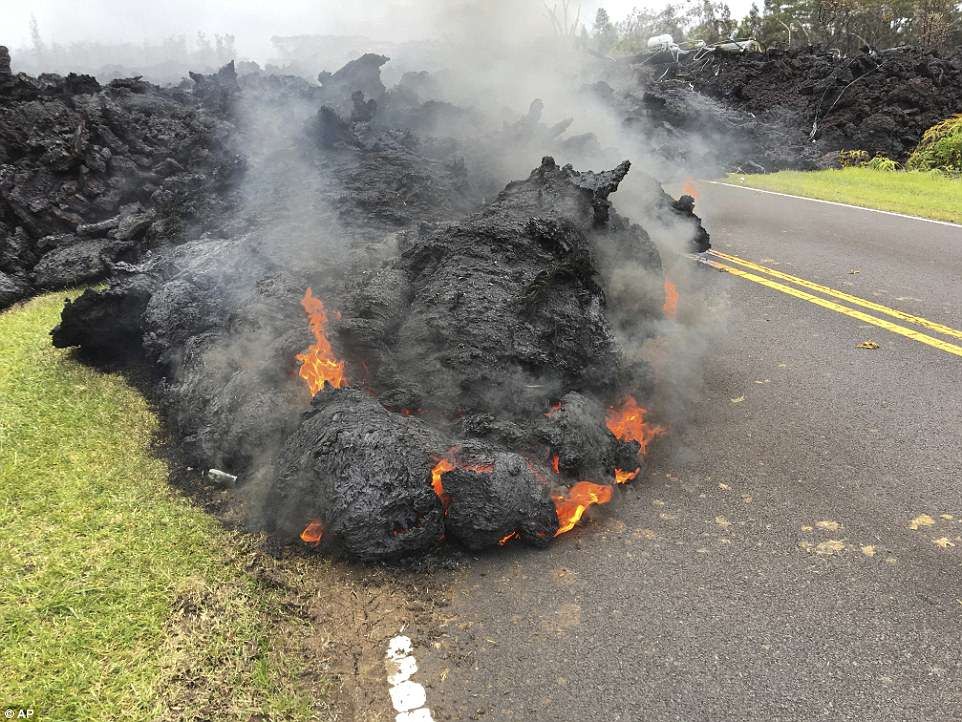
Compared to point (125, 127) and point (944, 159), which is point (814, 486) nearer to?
point (125, 127)

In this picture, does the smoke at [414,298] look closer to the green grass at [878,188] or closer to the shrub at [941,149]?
the green grass at [878,188]

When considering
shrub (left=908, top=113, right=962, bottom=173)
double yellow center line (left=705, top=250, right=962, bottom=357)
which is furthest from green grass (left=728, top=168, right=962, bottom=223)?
double yellow center line (left=705, top=250, right=962, bottom=357)

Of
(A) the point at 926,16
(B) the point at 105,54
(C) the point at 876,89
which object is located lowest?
(B) the point at 105,54

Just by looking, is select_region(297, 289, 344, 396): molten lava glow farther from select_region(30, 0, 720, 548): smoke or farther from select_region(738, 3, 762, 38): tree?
select_region(738, 3, 762, 38): tree

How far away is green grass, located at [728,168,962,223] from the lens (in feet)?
38.5

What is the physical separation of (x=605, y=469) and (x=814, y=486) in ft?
3.95

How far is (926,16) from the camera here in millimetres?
26156

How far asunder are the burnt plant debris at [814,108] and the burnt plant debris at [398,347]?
10465 millimetres

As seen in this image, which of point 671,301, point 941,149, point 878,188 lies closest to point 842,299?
point 671,301

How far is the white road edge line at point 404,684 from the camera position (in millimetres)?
2539

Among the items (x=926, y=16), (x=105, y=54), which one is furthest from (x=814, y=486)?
(x=105, y=54)

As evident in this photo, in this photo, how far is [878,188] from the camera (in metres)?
14.0

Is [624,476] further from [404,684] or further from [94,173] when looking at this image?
[94,173]

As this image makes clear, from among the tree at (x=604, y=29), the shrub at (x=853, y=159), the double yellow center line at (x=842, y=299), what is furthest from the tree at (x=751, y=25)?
the double yellow center line at (x=842, y=299)
